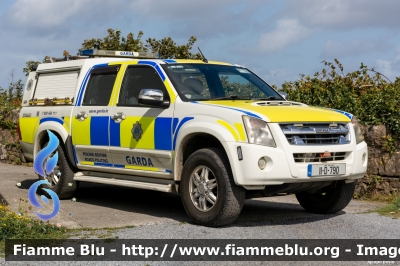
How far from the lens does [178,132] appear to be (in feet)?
26.2

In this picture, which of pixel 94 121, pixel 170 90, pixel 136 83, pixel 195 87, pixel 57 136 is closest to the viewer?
pixel 170 90

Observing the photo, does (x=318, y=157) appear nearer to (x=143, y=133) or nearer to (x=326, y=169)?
(x=326, y=169)

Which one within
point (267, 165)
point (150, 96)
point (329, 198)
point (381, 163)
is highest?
point (150, 96)

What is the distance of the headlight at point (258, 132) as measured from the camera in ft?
23.7

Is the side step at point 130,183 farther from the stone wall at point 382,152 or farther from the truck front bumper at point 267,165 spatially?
the stone wall at point 382,152

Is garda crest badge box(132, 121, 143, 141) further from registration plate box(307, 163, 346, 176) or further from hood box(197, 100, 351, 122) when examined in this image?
registration plate box(307, 163, 346, 176)

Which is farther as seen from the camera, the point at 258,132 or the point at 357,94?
→ the point at 357,94

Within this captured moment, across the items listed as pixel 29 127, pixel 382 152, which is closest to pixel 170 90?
pixel 29 127

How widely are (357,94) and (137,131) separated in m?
4.17

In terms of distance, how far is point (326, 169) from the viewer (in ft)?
24.7

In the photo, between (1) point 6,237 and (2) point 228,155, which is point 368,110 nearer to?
(2) point 228,155

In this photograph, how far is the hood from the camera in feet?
24.2

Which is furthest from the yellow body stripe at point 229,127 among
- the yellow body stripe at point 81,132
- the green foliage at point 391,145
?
the green foliage at point 391,145

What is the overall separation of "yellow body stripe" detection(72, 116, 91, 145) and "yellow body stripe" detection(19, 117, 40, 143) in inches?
43.7
